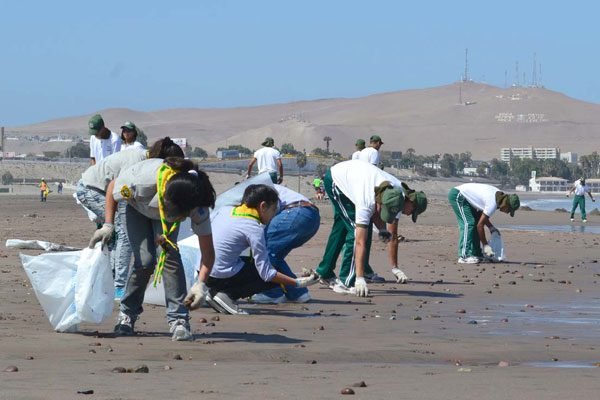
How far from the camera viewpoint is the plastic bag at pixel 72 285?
8.70 meters

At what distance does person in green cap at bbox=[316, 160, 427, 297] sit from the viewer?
40.2ft

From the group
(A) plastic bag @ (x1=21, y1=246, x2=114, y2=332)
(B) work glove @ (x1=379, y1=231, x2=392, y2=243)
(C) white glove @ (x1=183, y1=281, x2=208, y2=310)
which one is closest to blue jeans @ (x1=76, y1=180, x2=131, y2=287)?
(A) plastic bag @ (x1=21, y1=246, x2=114, y2=332)

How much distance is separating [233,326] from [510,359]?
90.6 inches

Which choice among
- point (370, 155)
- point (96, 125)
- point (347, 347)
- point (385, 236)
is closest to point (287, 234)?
point (385, 236)

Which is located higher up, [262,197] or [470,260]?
[262,197]

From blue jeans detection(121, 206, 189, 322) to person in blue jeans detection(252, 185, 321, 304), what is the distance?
8.88ft

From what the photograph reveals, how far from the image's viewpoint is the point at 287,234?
455 inches

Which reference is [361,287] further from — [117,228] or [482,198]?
[482,198]

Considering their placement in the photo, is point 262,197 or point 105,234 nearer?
point 105,234

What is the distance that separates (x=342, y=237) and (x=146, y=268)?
4465 mm

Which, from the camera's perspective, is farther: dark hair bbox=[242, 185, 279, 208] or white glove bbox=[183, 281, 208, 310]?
dark hair bbox=[242, 185, 279, 208]

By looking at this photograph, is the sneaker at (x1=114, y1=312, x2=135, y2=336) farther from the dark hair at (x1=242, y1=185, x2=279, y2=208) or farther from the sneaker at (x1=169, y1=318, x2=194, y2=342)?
the dark hair at (x1=242, y1=185, x2=279, y2=208)

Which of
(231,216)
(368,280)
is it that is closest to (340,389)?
(231,216)

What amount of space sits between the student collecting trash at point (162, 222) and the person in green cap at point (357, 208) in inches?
148
